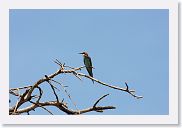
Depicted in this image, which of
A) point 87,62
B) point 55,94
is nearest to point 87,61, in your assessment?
point 87,62

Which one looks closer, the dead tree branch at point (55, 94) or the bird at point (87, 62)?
the dead tree branch at point (55, 94)

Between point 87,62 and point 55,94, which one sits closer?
point 55,94

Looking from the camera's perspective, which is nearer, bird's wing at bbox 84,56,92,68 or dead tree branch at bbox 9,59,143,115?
dead tree branch at bbox 9,59,143,115

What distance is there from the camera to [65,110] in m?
1.40

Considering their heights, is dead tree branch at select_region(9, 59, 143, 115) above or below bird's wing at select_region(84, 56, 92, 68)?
below

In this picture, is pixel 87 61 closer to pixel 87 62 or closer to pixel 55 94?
pixel 87 62

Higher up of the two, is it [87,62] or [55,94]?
[87,62]

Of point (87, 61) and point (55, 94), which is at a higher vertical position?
point (87, 61)

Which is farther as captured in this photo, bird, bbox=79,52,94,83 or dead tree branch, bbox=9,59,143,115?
bird, bbox=79,52,94,83

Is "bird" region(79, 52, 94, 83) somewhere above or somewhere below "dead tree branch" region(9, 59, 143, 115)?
above
